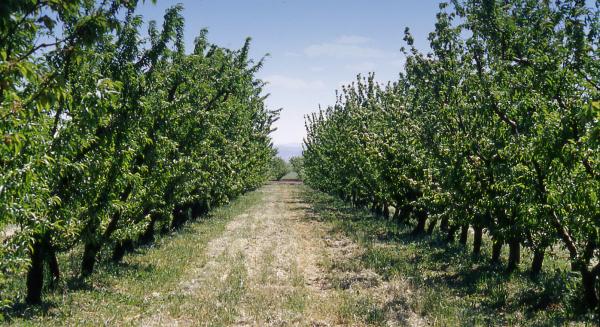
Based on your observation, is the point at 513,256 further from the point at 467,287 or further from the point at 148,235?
the point at 148,235

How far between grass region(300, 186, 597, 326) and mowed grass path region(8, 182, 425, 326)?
0.45 m

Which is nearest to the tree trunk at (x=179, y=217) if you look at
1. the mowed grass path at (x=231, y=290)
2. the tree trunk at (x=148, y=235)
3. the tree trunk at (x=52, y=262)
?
the tree trunk at (x=148, y=235)

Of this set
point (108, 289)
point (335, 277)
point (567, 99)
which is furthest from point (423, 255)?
point (108, 289)

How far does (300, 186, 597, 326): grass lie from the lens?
9.71 meters

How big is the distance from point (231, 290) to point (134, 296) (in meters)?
2.43

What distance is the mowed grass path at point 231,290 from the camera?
10.3 metres

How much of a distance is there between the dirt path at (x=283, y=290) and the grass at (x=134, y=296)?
5 cm

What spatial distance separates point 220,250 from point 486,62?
40.4 feet

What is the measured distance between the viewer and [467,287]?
1281cm

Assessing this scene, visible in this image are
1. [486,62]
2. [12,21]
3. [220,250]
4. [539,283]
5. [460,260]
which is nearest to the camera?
[12,21]

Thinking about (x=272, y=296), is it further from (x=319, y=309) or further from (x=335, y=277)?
(x=335, y=277)

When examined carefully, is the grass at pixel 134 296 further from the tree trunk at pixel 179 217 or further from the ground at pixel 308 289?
the tree trunk at pixel 179 217

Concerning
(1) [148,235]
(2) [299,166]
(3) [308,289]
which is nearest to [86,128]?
(3) [308,289]

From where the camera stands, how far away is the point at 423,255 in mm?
17516
